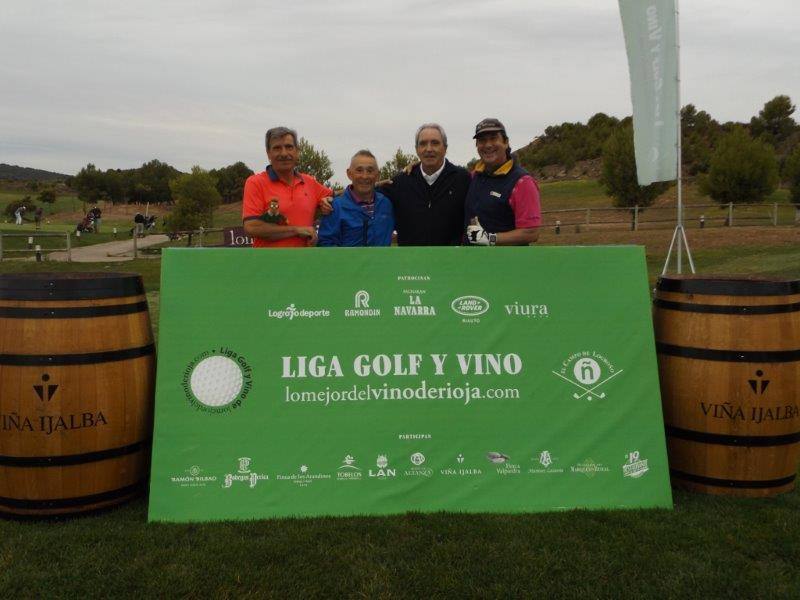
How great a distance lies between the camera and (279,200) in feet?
13.8

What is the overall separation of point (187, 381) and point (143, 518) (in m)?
0.70

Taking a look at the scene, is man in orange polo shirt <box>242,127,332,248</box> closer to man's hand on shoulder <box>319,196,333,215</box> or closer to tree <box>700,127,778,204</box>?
man's hand on shoulder <box>319,196,333,215</box>

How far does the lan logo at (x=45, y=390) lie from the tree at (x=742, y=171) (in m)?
37.3

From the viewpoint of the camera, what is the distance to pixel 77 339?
3.12m

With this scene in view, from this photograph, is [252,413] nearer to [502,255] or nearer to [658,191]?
[502,255]

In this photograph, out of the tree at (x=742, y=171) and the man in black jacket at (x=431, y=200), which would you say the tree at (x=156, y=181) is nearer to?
the tree at (x=742, y=171)

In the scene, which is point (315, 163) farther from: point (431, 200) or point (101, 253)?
point (431, 200)

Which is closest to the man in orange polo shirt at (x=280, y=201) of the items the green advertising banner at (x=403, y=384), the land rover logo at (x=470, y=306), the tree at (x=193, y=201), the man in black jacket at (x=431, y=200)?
the man in black jacket at (x=431, y=200)

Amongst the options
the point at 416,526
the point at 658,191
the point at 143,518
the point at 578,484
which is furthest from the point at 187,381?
the point at 658,191

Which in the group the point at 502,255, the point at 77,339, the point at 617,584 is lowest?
the point at 617,584

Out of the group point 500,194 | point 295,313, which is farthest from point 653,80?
point 295,313

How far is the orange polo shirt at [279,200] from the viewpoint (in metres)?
4.19

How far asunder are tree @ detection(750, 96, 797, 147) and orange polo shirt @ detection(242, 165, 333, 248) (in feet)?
209

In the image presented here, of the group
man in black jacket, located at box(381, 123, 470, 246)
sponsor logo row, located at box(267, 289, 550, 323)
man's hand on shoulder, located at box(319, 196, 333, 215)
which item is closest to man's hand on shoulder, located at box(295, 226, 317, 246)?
man's hand on shoulder, located at box(319, 196, 333, 215)
